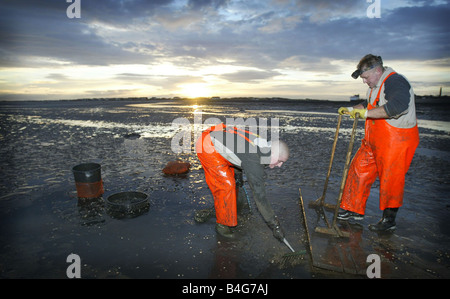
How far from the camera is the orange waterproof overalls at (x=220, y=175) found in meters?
3.45

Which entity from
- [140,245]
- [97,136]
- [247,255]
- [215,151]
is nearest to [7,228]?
[140,245]

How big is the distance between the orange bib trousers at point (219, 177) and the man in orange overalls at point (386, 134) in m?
2.02

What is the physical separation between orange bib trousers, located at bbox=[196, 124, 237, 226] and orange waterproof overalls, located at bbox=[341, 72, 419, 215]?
2083 mm

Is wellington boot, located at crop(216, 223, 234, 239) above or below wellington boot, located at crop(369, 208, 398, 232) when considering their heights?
below

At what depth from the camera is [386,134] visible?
3.41 meters

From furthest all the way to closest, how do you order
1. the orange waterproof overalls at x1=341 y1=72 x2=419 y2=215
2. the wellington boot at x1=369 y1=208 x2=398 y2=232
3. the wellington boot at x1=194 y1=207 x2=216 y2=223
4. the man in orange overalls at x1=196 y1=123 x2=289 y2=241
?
the wellington boot at x1=194 y1=207 x2=216 y2=223
the wellington boot at x1=369 y1=208 x2=398 y2=232
the orange waterproof overalls at x1=341 y1=72 x2=419 y2=215
the man in orange overalls at x1=196 y1=123 x2=289 y2=241

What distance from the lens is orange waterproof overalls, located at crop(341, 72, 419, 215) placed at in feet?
11.0

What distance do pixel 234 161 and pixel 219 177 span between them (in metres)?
0.34

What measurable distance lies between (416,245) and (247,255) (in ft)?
7.80
